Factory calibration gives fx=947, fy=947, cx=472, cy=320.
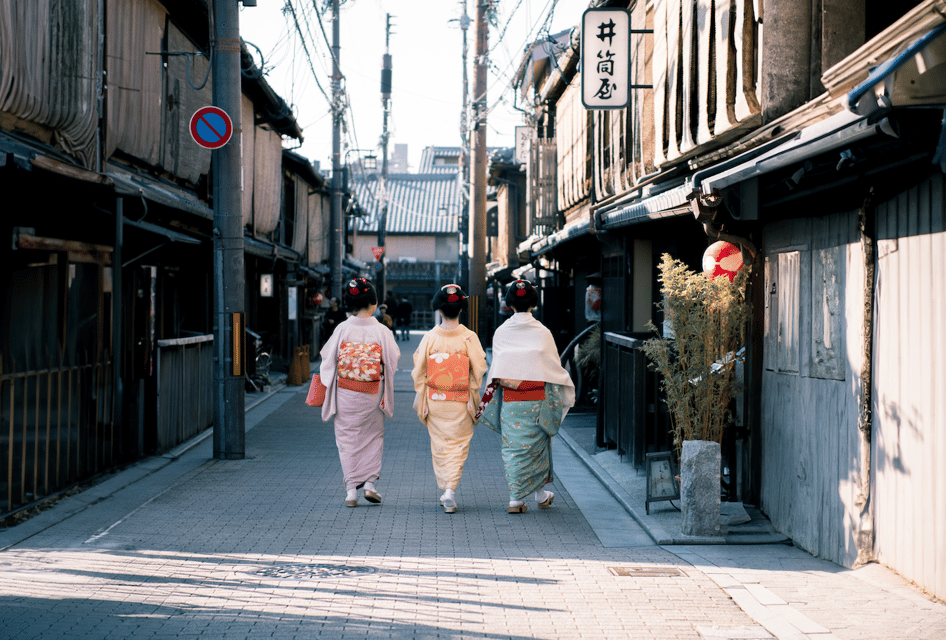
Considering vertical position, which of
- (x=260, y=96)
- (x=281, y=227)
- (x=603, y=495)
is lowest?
(x=603, y=495)

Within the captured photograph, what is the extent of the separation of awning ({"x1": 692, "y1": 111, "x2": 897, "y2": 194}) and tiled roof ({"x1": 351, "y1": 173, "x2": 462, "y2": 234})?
45.3m

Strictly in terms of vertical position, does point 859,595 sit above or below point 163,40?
below

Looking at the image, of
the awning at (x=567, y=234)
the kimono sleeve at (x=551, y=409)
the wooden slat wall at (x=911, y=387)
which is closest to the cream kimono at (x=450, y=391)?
the kimono sleeve at (x=551, y=409)

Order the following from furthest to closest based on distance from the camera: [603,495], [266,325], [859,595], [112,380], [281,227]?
[281,227]
[266,325]
[112,380]
[603,495]
[859,595]

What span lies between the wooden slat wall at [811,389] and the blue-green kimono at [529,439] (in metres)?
1.90

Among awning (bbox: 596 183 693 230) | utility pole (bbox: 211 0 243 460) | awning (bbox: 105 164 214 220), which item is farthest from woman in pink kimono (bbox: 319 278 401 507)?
awning (bbox: 596 183 693 230)

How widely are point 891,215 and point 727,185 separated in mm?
1331

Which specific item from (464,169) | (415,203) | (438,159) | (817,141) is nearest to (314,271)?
(464,169)

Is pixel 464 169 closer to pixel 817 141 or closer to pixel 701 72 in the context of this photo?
pixel 701 72

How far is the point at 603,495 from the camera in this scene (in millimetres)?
9445

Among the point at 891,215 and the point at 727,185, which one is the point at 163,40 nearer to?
the point at 727,185

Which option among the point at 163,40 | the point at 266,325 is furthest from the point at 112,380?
the point at 266,325

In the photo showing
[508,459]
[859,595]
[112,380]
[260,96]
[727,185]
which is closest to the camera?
[859,595]

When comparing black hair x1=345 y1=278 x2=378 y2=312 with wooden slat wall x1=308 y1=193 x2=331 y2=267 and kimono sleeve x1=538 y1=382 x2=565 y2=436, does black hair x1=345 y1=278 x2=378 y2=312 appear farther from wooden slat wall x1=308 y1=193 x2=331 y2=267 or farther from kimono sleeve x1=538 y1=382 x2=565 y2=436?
wooden slat wall x1=308 y1=193 x2=331 y2=267
